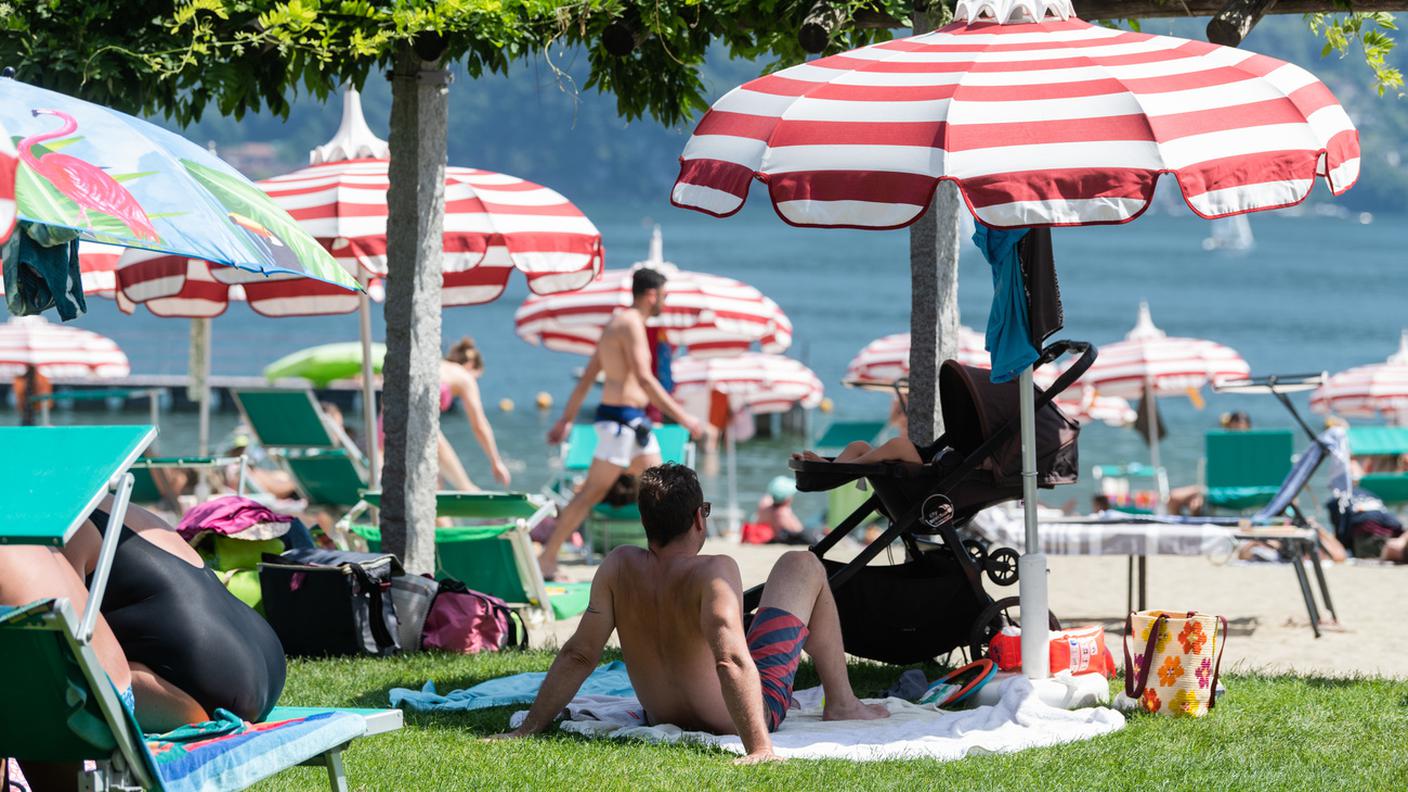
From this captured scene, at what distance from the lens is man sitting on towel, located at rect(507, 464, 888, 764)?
4535 mm

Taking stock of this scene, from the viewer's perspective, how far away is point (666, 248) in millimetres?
135125

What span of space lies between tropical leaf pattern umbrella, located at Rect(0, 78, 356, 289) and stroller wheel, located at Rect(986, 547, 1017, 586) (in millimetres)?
2515

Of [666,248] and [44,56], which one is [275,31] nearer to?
[44,56]

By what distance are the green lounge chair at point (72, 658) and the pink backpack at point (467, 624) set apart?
3.14 m

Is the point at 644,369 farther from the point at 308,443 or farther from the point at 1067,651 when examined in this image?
the point at 1067,651

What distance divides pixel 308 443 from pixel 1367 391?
11.7 metres

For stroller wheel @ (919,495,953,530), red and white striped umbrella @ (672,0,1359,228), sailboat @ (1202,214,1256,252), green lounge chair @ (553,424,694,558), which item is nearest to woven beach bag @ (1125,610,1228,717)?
stroller wheel @ (919,495,953,530)

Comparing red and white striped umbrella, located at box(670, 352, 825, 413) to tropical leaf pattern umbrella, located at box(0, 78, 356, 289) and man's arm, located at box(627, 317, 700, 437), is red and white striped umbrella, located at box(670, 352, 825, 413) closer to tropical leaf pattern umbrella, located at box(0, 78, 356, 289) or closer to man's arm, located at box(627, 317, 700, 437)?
man's arm, located at box(627, 317, 700, 437)

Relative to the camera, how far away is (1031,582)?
533 cm

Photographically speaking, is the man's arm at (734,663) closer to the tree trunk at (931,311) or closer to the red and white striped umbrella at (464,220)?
the tree trunk at (931,311)

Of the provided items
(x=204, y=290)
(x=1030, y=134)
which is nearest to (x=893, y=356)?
(x=204, y=290)

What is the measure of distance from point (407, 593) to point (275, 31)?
2229 mm

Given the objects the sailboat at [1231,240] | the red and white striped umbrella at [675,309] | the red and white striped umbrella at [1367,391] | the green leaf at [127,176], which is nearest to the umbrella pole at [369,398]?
the green leaf at [127,176]

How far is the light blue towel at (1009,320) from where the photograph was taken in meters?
5.21
